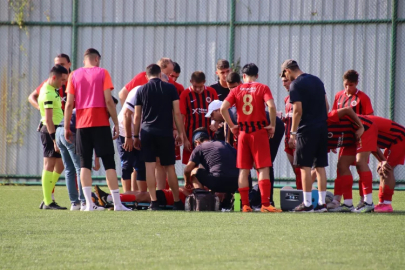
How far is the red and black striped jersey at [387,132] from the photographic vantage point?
26.5ft

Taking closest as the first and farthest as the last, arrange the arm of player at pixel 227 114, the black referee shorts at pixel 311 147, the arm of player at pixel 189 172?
the black referee shorts at pixel 311 147, the arm of player at pixel 227 114, the arm of player at pixel 189 172

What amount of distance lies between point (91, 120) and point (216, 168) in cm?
160

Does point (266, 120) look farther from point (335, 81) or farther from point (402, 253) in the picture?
point (335, 81)

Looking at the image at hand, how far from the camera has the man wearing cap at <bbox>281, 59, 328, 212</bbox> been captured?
25.0 feet

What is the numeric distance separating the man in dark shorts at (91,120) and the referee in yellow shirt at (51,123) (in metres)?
0.33

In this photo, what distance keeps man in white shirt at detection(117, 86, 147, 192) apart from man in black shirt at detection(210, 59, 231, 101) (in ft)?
5.52

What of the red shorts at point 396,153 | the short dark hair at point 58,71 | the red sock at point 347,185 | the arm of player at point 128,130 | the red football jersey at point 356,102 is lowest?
the red sock at point 347,185

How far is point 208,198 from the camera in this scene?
7.92 meters

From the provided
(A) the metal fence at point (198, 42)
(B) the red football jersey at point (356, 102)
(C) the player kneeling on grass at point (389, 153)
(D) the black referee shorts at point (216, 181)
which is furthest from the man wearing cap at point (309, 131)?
(A) the metal fence at point (198, 42)

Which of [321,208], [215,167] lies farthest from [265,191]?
[215,167]

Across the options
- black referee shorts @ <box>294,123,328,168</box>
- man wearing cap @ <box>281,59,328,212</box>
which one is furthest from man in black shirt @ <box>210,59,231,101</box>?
black referee shorts @ <box>294,123,328,168</box>

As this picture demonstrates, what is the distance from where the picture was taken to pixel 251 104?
7.76 metres

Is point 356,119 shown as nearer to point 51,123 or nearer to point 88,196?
point 88,196

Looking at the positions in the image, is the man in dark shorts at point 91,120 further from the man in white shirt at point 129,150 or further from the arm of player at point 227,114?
the arm of player at point 227,114
